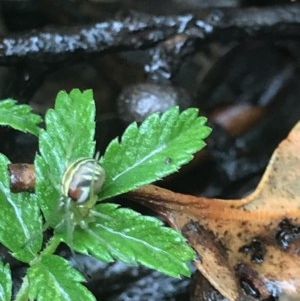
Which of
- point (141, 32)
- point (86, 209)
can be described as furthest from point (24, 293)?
point (141, 32)

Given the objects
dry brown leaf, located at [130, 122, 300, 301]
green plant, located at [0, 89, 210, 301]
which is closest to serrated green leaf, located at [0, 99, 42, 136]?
green plant, located at [0, 89, 210, 301]

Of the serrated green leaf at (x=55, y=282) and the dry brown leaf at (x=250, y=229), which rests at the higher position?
the serrated green leaf at (x=55, y=282)

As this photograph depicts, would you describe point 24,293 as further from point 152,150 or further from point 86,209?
point 152,150

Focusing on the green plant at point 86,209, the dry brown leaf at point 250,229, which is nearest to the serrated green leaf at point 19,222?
the green plant at point 86,209

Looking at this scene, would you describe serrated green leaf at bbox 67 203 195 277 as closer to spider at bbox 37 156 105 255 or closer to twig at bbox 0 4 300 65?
spider at bbox 37 156 105 255

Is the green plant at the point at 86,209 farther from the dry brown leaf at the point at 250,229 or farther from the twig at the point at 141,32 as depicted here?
the twig at the point at 141,32

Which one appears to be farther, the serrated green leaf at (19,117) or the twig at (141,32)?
the twig at (141,32)

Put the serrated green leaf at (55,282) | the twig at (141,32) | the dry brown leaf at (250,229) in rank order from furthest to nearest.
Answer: the twig at (141,32) < the dry brown leaf at (250,229) < the serrated green leaf at (55,282)

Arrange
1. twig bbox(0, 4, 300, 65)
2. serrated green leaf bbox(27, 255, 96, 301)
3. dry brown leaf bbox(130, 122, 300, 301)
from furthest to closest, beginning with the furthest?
twig bbox(0, 4, 300, 65) < dry brown leaf bbox(130, 122, 300, 301) < serrated green leaf bbox(27, 255, 96, 301)
